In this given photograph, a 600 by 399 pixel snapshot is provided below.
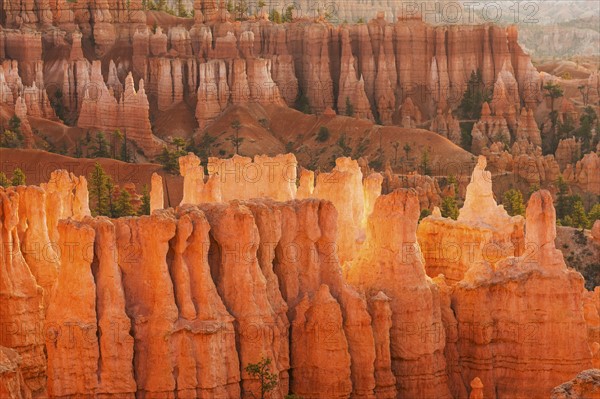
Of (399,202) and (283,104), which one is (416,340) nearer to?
(399,202)

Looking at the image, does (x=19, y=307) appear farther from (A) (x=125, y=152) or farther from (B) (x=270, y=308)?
(A) (x=125, y=152)

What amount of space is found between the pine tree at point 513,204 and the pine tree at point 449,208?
237cm

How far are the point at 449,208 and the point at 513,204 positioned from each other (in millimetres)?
4340

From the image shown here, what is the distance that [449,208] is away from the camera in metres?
63.1

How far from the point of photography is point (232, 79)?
9712 centimetres

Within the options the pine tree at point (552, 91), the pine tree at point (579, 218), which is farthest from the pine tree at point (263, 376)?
the pine tree at point (552, 91)

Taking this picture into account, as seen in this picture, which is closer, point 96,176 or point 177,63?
point 96,176

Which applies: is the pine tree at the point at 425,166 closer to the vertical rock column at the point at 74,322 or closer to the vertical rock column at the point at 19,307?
the vertical rock column at the point at 19,307

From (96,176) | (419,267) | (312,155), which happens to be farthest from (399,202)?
(312,155)

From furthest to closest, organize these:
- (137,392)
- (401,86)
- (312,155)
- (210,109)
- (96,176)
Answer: (401,86) < (210,109) < (312,155) < (96,176) < (137,392)

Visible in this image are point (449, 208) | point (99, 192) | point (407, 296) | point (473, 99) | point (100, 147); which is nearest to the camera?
point (407, 296)

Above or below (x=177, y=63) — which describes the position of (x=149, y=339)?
below

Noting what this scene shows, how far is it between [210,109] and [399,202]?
6176 centimetres

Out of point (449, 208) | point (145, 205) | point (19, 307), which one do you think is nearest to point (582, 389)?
point (19, 307)
